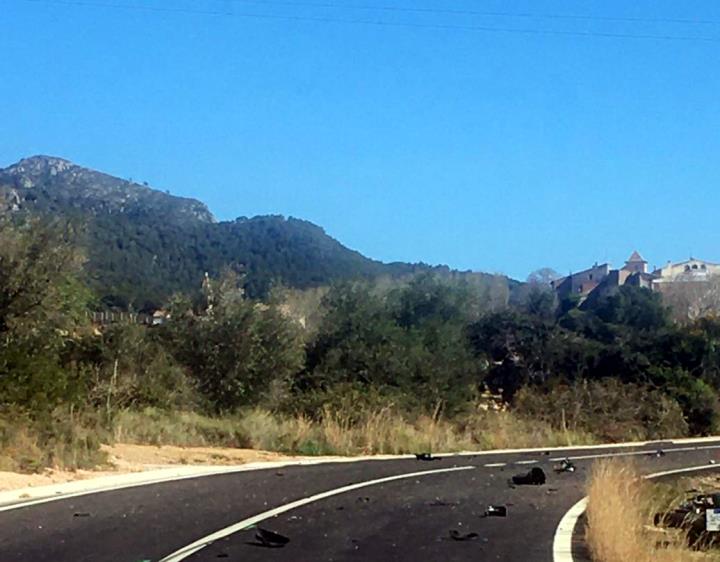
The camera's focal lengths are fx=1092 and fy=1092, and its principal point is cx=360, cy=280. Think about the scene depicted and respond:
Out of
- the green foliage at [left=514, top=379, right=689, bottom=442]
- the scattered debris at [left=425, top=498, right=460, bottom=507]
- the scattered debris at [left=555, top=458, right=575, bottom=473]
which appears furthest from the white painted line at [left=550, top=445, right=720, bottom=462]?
the scattered debris at [left=425, top=498, right=460, bottom=507]

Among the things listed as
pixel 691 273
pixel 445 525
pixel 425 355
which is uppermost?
pixel 691 273

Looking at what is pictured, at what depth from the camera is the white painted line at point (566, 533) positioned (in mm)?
11086

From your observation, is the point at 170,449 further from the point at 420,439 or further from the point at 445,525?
the point at 445,525

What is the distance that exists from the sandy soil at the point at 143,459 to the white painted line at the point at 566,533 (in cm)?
752

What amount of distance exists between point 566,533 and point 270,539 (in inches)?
142

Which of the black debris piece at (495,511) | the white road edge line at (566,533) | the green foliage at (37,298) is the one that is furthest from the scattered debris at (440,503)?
the green foliage at (37,298)

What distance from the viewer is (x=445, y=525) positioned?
43.3 feet

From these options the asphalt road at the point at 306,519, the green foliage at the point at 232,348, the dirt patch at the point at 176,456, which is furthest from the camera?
the green foliage at the point at 232,348

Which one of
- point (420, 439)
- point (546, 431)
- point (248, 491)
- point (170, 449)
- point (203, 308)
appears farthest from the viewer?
point (203, 308)

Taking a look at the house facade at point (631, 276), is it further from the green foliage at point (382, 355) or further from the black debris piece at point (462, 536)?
the black debris piece at point (462, 536)

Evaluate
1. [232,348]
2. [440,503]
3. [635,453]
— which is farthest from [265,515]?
[232,348]

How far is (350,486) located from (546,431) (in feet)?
54.8

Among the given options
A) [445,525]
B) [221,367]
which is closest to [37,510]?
[445,525]

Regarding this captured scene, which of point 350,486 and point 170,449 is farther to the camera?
point 170,449
